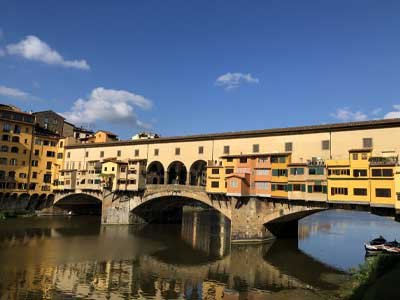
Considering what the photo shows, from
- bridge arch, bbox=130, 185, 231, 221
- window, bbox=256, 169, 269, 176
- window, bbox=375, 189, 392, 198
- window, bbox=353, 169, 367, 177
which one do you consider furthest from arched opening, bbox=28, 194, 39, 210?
window, bbox=375, 189, 392, 198

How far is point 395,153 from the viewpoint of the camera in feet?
129

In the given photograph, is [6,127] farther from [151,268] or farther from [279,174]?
[279,174]

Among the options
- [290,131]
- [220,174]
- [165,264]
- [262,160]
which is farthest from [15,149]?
[290,131]

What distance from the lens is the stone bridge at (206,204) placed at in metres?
46.8

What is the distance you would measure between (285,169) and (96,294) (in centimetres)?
2917

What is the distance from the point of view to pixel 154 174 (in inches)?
2744

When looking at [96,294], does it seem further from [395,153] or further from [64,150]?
[64,150]

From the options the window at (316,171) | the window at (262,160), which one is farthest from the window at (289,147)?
the window at (316,171)

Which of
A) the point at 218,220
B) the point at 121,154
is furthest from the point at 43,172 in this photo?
the point at 218,220

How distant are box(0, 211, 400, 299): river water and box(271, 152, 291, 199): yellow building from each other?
7485 millimetres

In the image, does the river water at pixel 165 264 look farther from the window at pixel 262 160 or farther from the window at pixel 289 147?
the window at pixel 289 147

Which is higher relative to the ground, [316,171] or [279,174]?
[316,171]

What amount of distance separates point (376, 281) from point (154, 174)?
50778 millimetres

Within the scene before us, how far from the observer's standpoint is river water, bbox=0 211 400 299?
27.3 m
